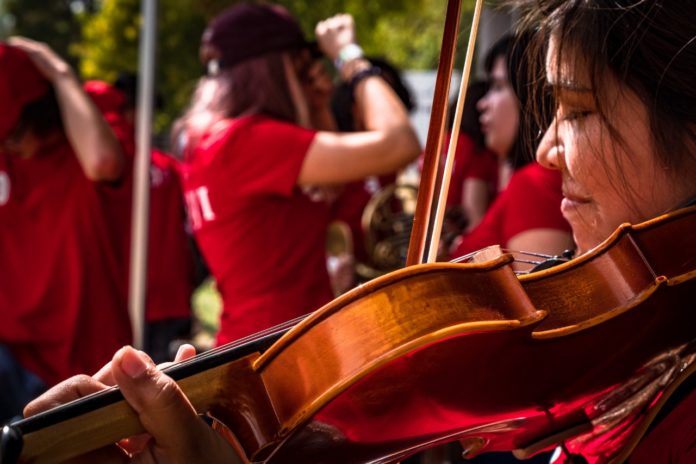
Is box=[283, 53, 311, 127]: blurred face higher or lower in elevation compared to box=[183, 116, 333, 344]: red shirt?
higher

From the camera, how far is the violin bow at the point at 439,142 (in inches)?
39.1

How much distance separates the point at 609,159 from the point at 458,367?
0.31 metres

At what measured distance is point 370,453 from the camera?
0.82m

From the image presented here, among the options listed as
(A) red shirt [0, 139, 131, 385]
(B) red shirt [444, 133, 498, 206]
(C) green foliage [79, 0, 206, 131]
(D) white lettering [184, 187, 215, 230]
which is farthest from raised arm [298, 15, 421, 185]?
(C) green foliage [79, 0, 206, 131]

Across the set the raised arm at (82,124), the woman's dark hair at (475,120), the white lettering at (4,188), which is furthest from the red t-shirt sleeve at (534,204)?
the woman's dark hair at (475,120)

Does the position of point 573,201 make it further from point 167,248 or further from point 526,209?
point 167,248

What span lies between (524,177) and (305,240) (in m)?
0.58

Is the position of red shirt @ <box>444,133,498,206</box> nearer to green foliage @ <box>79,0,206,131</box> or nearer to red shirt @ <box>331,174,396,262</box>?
red shirt @ <box>331,174,396,262</box>

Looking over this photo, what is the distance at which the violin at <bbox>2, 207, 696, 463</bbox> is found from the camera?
732 mm

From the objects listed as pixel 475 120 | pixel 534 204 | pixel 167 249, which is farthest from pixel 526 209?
pixel 167 249

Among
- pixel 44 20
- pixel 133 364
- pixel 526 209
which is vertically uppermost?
pixel 44 20

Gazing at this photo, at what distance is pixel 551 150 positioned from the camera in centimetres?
106

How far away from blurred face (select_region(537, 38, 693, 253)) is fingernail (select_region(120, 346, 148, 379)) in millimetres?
515

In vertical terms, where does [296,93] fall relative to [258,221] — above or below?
above
